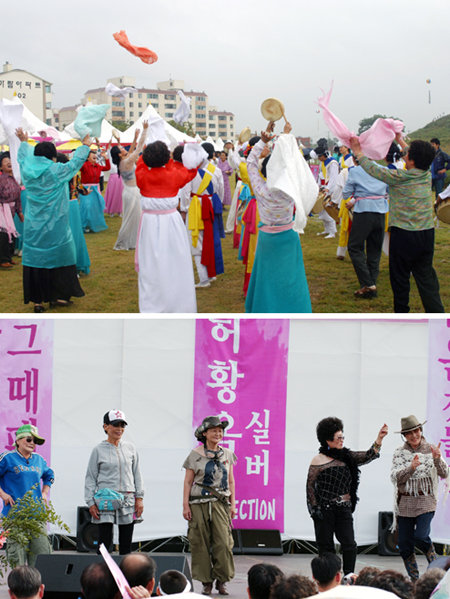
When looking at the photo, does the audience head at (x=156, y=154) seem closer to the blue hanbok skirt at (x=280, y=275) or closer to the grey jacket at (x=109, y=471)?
the blue hanbok skirt at (x=280, y=275)

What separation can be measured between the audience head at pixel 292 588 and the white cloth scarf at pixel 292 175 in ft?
8.00

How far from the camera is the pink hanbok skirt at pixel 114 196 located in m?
12.5

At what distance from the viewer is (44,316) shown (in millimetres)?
4160

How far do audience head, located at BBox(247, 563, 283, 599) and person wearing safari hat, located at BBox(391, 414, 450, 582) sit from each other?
139cm

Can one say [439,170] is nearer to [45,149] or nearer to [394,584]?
[45,149]

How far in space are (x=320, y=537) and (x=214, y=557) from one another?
0.57 m

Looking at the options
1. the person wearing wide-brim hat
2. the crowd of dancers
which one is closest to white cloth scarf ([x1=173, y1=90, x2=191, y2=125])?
the crowd of dancers

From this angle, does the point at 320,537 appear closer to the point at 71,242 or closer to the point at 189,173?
the point at 189,173

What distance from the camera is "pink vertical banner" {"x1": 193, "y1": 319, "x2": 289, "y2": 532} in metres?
4.11

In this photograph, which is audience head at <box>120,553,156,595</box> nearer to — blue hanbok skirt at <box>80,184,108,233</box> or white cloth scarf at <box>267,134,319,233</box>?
white cloth scarf at <box>267,134,319,233</box>

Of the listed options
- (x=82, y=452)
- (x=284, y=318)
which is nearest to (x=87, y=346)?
(x=82, y=452)

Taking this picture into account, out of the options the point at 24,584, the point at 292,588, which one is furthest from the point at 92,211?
the point at 292,588

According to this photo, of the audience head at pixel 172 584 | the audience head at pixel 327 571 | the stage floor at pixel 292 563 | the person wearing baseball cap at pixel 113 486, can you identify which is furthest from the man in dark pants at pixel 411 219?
the audience head at pixel 172 584

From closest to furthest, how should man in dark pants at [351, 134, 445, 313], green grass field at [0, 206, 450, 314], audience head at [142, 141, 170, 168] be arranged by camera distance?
man in dark pants at [351, 134, 445, 313] → audience head at [142, 141, 170, 168] → green grass field at [0, 206, 450, 314]
